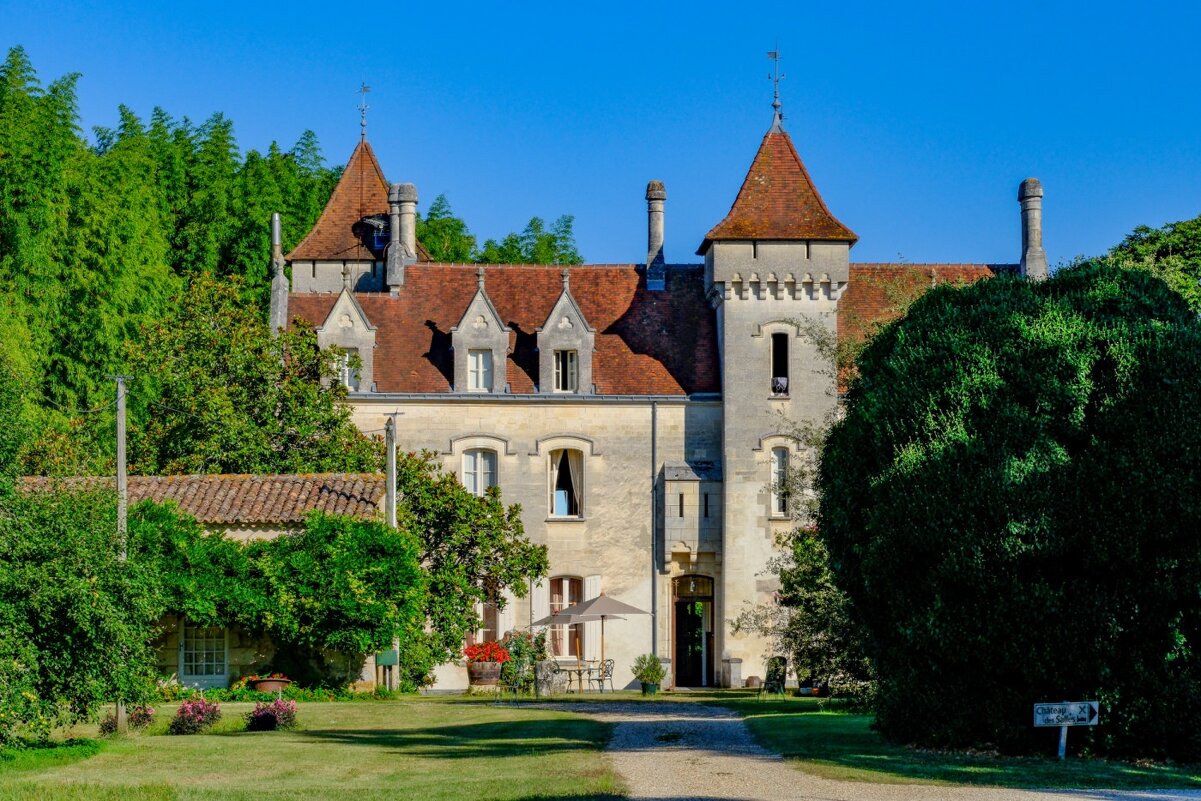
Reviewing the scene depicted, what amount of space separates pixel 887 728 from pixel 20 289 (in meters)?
27.2

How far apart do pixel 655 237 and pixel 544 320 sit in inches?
144

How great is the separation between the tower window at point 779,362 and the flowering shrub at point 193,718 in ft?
60.3

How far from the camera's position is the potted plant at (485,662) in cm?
3672

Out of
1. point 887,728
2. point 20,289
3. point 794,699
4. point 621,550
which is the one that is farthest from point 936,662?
point 20,289

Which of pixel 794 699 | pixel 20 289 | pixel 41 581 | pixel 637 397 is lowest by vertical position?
pixel 794 699

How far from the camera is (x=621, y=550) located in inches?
1572

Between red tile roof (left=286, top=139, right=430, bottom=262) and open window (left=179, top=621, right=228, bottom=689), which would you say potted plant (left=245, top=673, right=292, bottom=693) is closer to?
open window (left=179, top=621, right=228, bottom=689)

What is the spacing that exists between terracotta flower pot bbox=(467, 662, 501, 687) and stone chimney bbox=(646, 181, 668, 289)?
1030cm

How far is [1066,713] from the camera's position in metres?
18.7

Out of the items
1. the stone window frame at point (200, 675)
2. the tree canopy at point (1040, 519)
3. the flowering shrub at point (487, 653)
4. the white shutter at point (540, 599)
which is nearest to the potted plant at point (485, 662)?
the flowering shrub at point (487, 653)

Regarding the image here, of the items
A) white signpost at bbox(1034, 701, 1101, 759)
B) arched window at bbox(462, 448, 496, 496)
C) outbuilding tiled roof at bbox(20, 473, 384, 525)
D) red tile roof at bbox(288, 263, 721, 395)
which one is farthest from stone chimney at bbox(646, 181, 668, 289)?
white signpost at bbox(1034, 701, 1101, 759)

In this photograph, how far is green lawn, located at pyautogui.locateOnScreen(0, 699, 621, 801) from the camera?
17328 millimetres

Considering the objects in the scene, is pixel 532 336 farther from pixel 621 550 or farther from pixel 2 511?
pixel 2 511

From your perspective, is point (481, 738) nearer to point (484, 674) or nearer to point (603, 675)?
point (484, 674)
